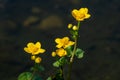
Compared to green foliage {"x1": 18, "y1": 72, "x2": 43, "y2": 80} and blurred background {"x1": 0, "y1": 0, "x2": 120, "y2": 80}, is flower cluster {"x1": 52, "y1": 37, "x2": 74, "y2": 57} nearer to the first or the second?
green foliage {"x1": 18, "y1": 72, "x2": 43, "y2": 80}

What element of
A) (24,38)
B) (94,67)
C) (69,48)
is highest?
(69,48)

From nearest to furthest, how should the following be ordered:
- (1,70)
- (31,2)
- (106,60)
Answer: (1,70), (106,60), (31,2)

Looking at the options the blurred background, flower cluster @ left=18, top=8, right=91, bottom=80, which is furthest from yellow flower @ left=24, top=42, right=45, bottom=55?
the blurred background

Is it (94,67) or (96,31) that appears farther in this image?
(96,31)

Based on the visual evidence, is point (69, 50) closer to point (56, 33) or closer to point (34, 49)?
point (34, 49)

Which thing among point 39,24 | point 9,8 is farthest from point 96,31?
point 9,8

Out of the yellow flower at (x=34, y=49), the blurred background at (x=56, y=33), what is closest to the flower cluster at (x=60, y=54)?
the yellow flower at (x=34, y=49)

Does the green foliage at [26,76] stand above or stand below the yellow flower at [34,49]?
below

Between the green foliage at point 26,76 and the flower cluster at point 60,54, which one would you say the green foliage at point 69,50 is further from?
the green foliage at point 26,76

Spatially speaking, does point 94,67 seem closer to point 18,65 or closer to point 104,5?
point 18,65
